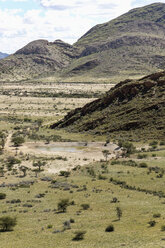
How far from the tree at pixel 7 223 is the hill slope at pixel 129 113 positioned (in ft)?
119

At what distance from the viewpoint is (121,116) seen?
66.8 meters

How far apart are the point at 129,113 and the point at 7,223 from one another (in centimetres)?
4554

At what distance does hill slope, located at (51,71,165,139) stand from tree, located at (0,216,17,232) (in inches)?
1424

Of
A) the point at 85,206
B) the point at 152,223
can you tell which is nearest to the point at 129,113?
the point at 85,206

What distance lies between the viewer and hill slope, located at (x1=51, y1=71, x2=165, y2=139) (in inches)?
2371

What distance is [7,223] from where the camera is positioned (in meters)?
24.5

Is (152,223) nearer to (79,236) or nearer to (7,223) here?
(79,236)

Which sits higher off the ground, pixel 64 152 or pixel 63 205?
pixel 64 152

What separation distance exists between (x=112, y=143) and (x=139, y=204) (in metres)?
27.6

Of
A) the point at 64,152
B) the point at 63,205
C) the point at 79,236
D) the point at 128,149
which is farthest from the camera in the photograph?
the point at 64,152

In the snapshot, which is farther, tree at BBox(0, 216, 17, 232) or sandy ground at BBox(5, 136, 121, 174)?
sandy ground at BBox(5, 136, 121, 174)

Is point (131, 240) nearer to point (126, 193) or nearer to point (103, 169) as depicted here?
point (126, 193)

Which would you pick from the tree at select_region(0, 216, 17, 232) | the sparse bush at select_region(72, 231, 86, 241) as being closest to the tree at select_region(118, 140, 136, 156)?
the tree at select_region(0, 216, 17, 232)

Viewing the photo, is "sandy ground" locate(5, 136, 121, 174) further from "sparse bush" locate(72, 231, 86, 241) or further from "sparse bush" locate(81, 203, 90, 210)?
"sparse bush" locate(72, 231, 86, 241)
